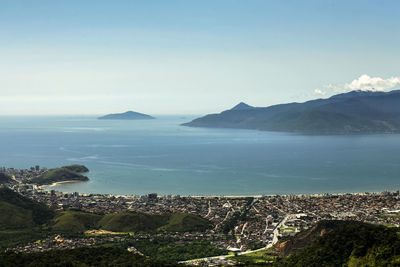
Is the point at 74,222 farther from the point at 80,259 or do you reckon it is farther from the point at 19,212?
the point at 80,259

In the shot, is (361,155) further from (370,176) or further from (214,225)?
(214,225)

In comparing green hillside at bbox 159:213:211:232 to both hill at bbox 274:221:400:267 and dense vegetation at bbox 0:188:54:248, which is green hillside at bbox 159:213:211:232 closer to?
dense vegetation at bbox 0:188:54:248

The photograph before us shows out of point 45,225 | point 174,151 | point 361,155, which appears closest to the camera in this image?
point 45,225

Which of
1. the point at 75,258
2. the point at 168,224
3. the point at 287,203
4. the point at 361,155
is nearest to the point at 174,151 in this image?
the point at 361,155

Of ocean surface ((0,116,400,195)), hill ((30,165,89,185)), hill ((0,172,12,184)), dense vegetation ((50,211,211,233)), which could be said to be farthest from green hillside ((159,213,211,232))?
hill ((0,172,12,184))

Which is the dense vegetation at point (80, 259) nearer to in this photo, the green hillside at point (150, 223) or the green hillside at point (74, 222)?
the green hillside at point (150, 223)

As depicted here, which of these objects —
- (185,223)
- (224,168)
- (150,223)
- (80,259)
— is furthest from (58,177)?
(80,259)
